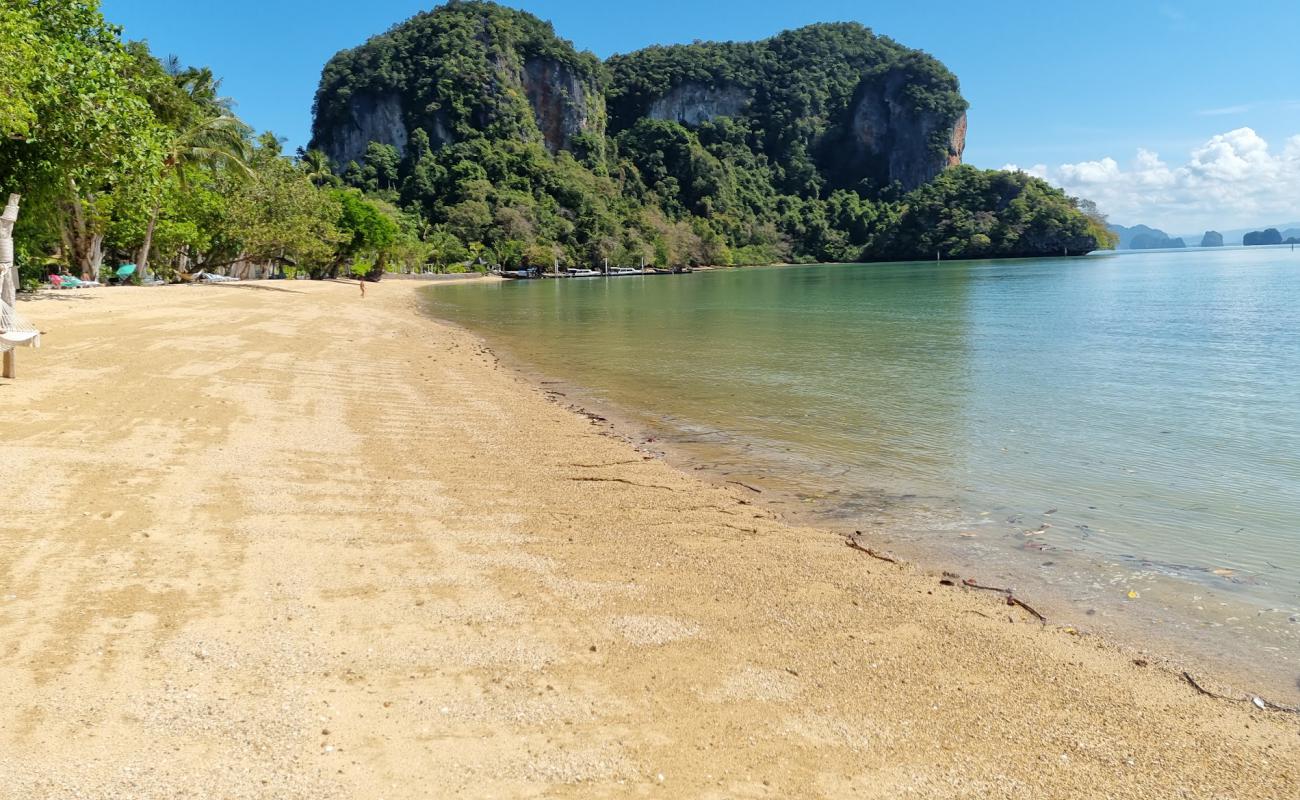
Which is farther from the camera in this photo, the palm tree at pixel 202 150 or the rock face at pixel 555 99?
the rock face at pixel 555 99

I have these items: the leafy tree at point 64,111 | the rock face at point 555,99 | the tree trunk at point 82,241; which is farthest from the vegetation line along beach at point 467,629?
the rock face at point 555,99

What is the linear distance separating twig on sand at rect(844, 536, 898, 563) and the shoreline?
125 millimetres

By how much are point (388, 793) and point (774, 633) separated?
2.52 metres

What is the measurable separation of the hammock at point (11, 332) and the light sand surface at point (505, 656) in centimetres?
318

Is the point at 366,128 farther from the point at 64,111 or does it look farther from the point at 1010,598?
the point at 1010,598

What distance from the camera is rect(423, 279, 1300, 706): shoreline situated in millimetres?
4914

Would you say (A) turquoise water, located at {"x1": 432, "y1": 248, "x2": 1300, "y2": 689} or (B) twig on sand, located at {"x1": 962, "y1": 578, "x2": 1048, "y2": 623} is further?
(A) turquoise water, located at {"x1": 432, "y1": 248, "x2": 1300, "y2": 689}

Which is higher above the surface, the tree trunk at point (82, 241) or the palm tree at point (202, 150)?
the palm tree at point (202, 150)

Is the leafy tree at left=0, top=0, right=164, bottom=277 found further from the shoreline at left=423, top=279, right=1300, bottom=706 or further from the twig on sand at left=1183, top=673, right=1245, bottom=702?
the twig on sand at left=1183, top=673, right=1245, bottom=702

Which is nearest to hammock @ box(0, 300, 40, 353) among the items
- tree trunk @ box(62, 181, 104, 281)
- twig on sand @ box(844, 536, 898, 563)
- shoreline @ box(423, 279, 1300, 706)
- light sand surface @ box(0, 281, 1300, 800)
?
light sand surface @ box(0, 281, 1300, 800)

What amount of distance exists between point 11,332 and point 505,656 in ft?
33.5

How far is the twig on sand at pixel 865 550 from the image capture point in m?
6.63

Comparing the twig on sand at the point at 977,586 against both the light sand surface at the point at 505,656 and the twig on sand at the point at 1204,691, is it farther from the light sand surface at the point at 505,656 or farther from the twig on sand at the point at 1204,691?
the twig on sand at the point at 1204,691

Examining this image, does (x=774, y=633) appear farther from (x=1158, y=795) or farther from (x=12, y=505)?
(x=12, y=505)
